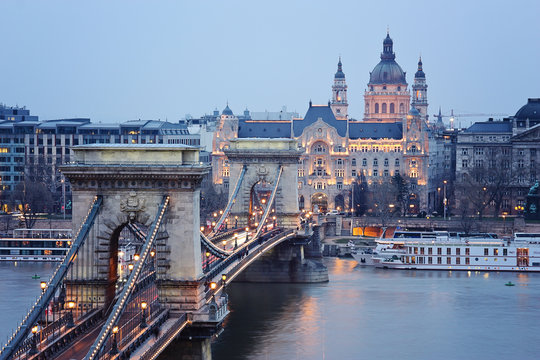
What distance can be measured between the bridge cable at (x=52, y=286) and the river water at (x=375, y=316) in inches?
193

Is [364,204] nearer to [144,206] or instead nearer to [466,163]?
[466,163]

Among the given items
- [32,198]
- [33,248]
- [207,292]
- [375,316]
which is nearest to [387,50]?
[32,198]

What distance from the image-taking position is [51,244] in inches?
3511

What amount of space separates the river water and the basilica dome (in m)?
89.9

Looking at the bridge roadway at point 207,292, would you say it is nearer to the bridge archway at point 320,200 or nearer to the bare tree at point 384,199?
the bare tree at point 384,199

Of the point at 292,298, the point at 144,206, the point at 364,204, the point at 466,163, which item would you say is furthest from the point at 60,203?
the point at 144,206

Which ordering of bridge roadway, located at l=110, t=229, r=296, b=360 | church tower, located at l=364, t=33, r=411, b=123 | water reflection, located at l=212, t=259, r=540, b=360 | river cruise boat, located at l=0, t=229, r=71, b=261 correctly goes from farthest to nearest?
church tower, located at l=364, t=33, r=411, b=123 < river cruise boat, located at l=0, t=229, r=71, b=261 < water reflection, located at l=212, t=259, r=540, b=360 < bridge roadway, located at l=110, t=229, r=296, b=360

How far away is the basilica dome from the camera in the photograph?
17288 cm

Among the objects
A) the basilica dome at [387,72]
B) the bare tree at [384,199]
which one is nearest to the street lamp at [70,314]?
the bare tree at [384,199]

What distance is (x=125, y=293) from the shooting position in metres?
37.1

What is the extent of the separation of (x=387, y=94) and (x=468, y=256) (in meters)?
84.5

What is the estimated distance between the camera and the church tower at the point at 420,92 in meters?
176

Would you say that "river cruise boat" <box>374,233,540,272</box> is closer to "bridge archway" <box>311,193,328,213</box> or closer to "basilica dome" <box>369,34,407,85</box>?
"bridge archway" <box>311,193,328,213</box>

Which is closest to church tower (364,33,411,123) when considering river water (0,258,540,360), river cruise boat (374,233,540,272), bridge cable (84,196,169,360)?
river cruise boat (374,233,540,272)
